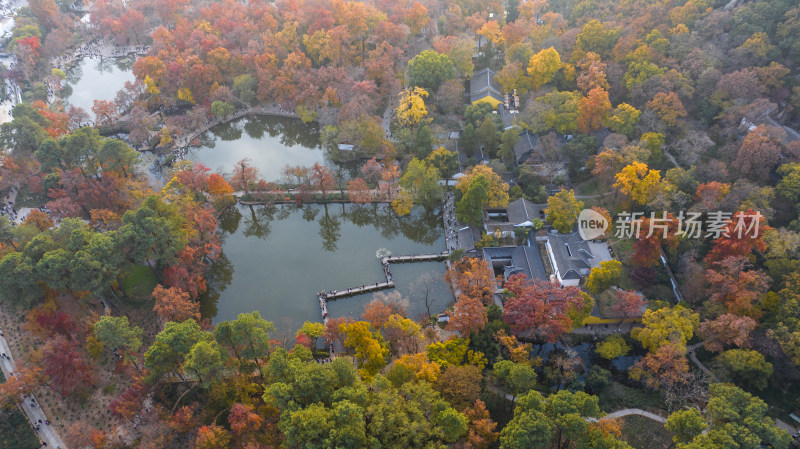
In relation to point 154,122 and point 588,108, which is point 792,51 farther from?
point 154,122

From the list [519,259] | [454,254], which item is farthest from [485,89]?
[519,259]

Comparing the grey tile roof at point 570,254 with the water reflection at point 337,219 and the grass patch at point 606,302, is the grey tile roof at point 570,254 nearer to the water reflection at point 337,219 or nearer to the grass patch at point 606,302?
the grass patch at point 606,302

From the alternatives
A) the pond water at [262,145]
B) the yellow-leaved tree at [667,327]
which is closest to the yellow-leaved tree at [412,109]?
the pond water at [262,145]

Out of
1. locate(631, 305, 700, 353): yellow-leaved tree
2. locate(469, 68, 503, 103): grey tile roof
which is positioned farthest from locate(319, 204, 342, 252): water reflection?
locate(631, 305, 700, 353): yellow-leaved tree

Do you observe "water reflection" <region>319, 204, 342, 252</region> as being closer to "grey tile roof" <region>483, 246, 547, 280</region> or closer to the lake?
the lake

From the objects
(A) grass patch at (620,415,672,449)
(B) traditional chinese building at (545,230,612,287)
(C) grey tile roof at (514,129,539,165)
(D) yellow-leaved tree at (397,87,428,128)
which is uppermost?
(D) yellow-leaved tree at (397,87,428,128)

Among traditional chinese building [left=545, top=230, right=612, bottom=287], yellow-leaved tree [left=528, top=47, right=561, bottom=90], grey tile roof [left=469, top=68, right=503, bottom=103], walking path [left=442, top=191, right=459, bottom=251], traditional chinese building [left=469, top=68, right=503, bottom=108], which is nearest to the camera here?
traditional chinese building [left=545, top=230, right=612, bottom=287]
